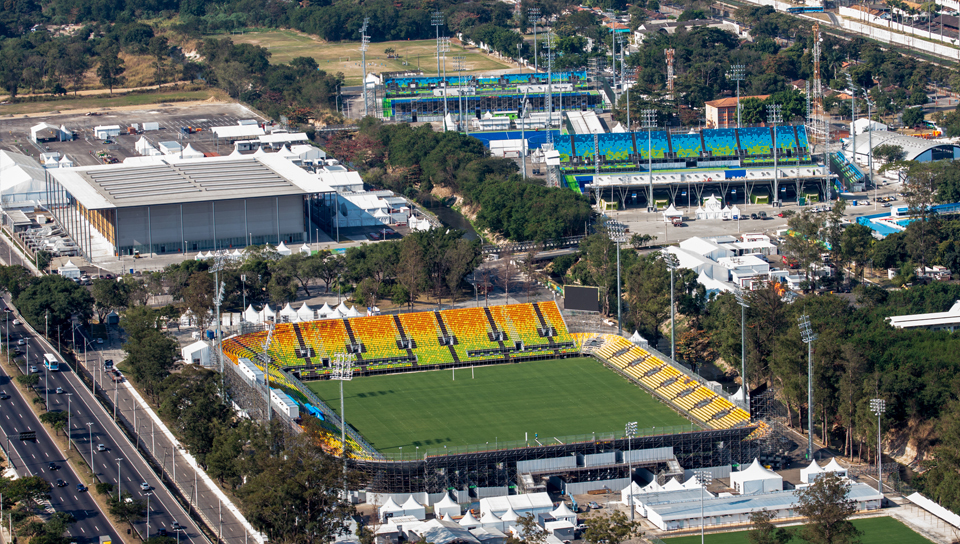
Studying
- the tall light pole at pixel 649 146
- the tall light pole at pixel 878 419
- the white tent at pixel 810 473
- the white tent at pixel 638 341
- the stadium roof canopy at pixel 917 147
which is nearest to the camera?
the tall light pole at pixel 878 419

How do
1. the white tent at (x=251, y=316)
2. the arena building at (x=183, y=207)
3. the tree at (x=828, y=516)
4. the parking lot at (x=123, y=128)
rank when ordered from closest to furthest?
the tree at (x=828, y=516) → the white tent at (x=251, y=316) → the arena building at (x=183, y=207) → the parking lot at (x=123, y=128)

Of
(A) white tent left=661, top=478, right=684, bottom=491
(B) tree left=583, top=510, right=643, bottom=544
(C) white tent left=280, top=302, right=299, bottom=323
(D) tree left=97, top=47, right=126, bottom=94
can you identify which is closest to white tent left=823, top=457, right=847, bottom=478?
(A) white tent left=661, top=478, right=684, bottom=491

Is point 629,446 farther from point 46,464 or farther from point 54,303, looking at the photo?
point 54,303

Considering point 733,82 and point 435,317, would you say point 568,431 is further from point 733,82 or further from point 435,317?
point 733,82

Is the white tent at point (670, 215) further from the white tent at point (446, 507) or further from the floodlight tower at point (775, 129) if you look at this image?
the white tent at point (446, 507)

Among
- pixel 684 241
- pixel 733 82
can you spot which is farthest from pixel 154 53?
pixel 684 241

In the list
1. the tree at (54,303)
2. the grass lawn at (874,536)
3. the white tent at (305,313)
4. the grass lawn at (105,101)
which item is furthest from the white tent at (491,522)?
the grass lawn at (105,101)

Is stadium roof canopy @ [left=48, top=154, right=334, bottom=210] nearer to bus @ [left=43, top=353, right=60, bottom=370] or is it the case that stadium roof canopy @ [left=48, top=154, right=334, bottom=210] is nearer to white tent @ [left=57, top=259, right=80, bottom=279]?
white tent @ [left=57, top=259, right=80, bottom=279]
